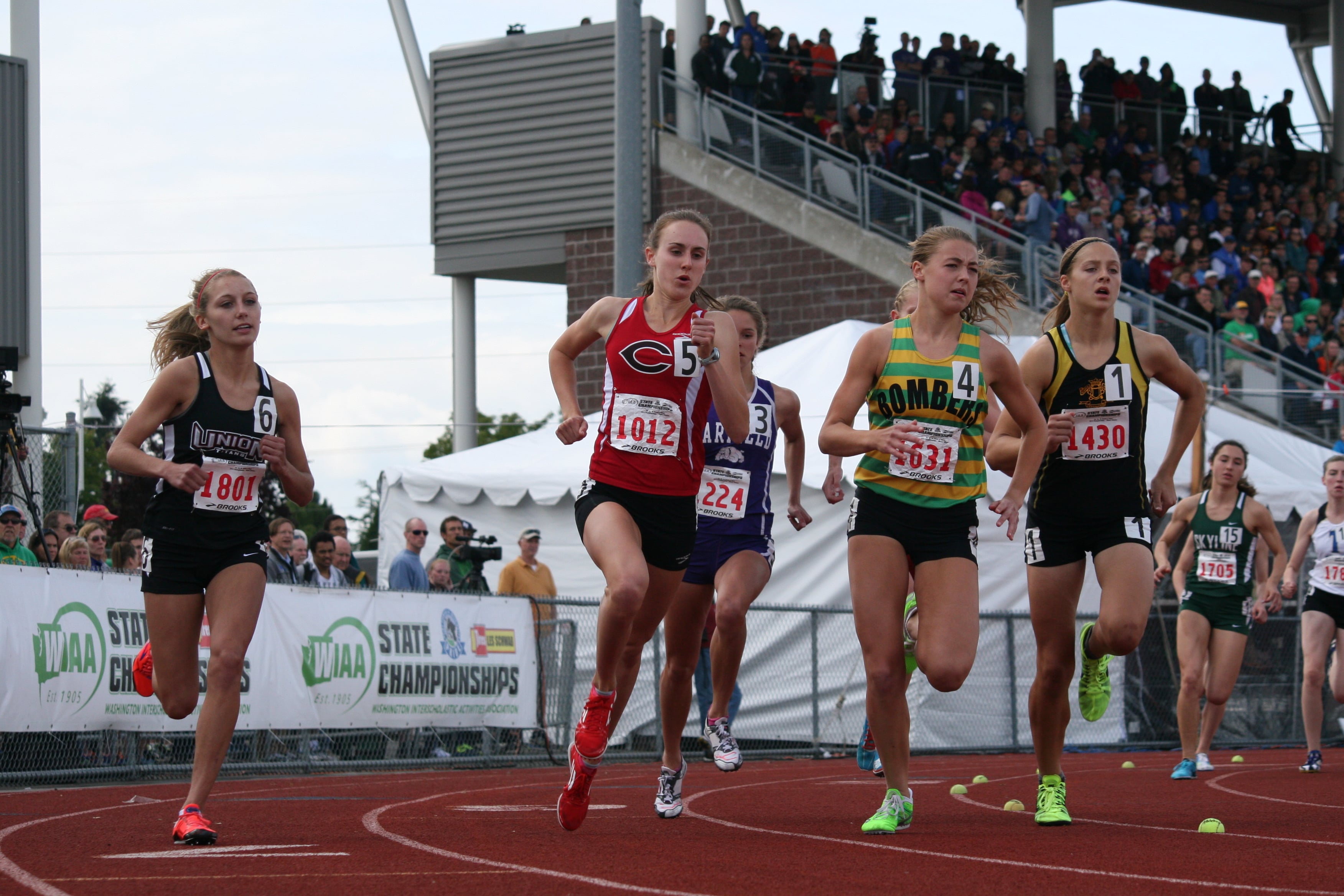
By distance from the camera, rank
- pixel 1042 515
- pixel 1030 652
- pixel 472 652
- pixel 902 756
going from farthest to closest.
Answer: pixel 1030 652 < pixel 472 652 < pixel 1042 515 < pixel 902 756

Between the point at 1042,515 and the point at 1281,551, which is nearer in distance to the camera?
the point at 1042,515

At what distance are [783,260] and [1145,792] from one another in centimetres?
1406

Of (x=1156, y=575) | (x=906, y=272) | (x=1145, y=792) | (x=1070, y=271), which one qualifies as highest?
(x=906, y=272)

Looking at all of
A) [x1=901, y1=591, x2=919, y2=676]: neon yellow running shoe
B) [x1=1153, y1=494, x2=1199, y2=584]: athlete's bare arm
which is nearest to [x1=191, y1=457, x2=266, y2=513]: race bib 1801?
[x1=901, y1=591, x2=919, y2=676]: neon yellow running shoe

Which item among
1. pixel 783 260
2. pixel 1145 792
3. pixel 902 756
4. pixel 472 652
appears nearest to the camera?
pixel 902 756

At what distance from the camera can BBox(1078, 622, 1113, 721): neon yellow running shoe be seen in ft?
24.6

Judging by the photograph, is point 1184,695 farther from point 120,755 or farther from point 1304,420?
point 1304,420

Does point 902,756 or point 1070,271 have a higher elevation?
point 1070,271

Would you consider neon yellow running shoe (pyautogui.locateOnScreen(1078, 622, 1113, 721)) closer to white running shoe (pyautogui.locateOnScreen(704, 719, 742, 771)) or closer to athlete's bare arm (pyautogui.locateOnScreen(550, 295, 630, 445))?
white running shoe (pyautogui.locateOnScreen(704, 719, 742, 771))

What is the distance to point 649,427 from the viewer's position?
267 inches

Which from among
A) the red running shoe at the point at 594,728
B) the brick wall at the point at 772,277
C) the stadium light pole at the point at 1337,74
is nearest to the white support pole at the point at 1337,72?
the stadium light pole at the point at 1337,74

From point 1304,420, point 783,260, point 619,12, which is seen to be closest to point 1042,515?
point 619,12

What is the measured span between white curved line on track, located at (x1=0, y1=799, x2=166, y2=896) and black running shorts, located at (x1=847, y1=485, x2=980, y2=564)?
3.18 meters

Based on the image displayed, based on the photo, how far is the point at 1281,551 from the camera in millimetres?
12242
